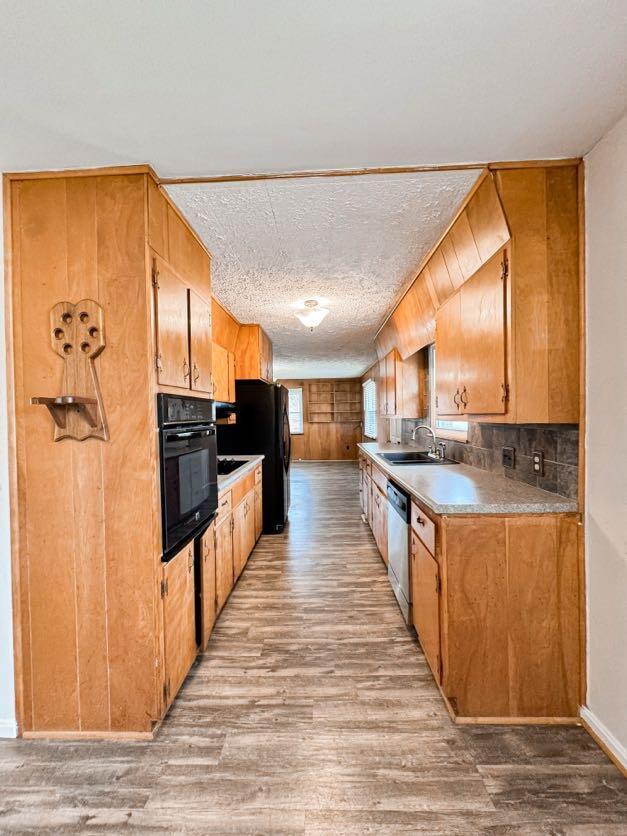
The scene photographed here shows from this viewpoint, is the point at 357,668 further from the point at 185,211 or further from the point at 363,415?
the point at 363,415

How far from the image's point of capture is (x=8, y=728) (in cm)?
178

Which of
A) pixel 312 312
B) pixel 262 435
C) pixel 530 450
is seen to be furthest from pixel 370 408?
pixel 530 450

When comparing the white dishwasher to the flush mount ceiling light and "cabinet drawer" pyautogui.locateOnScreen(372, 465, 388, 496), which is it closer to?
"cabinet drawer" pyautogui.locateOnScreen(372, 465, 388, 496)

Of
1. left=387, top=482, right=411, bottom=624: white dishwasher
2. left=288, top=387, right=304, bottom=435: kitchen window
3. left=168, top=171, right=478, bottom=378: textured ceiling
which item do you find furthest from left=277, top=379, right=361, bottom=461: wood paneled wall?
left=387, top=482, right=411, bottom=624: white dishwasher

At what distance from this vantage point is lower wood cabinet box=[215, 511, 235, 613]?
2652mm

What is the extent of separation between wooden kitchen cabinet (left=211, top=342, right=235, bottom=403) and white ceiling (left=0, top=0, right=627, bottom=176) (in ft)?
5.84

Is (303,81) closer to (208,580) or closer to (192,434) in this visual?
(192,434)

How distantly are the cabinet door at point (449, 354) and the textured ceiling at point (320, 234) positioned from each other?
1.40ft

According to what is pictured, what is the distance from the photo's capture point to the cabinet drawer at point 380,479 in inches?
131

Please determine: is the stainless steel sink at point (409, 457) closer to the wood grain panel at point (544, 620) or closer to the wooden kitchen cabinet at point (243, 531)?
the wooden kitchen cabinet at point (243, 531)

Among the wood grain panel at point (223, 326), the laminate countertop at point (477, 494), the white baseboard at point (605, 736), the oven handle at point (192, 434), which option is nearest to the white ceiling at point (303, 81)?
the oven handle at point (192, 434)

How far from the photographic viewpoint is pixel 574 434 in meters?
1.86

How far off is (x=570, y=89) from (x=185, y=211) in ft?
5.46

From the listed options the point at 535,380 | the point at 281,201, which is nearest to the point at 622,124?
the point at 535,380
